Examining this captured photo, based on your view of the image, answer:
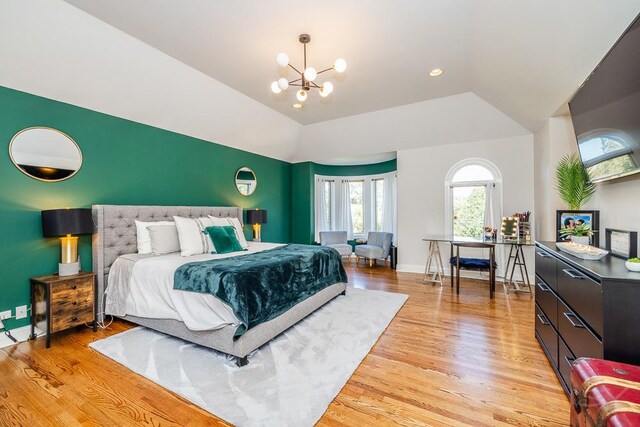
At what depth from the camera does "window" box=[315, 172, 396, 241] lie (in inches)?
281

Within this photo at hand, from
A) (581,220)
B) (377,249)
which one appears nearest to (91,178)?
(377,249)

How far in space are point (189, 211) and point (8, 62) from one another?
2.36 meters

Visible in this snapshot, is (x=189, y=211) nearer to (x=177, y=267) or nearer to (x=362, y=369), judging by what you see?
(x=177, y=267)

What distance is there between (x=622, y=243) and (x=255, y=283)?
9.22 feet

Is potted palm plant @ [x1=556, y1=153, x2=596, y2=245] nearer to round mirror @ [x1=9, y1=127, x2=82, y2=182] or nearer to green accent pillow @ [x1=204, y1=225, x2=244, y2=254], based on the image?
green accent pillow @ [x1=204, y1=225, x2=244, y2=254]

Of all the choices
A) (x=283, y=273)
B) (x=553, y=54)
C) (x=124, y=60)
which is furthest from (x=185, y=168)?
(x=553, y=54)

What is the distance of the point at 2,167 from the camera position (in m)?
2.63

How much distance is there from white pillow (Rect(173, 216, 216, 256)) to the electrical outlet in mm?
1497

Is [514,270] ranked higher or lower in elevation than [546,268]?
lower

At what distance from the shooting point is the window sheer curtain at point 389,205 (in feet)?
22.0

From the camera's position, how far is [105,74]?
9.81ft

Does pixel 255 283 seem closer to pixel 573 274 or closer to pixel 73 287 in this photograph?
pixel 73 287

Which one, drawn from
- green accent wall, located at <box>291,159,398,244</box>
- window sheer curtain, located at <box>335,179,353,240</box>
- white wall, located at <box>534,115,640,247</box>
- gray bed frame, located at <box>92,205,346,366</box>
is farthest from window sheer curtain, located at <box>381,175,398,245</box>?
gray bed frame, located at <box>92,205,346,366</box>

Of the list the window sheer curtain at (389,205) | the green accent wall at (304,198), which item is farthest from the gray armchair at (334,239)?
the window sheer curtain at (389,205)
